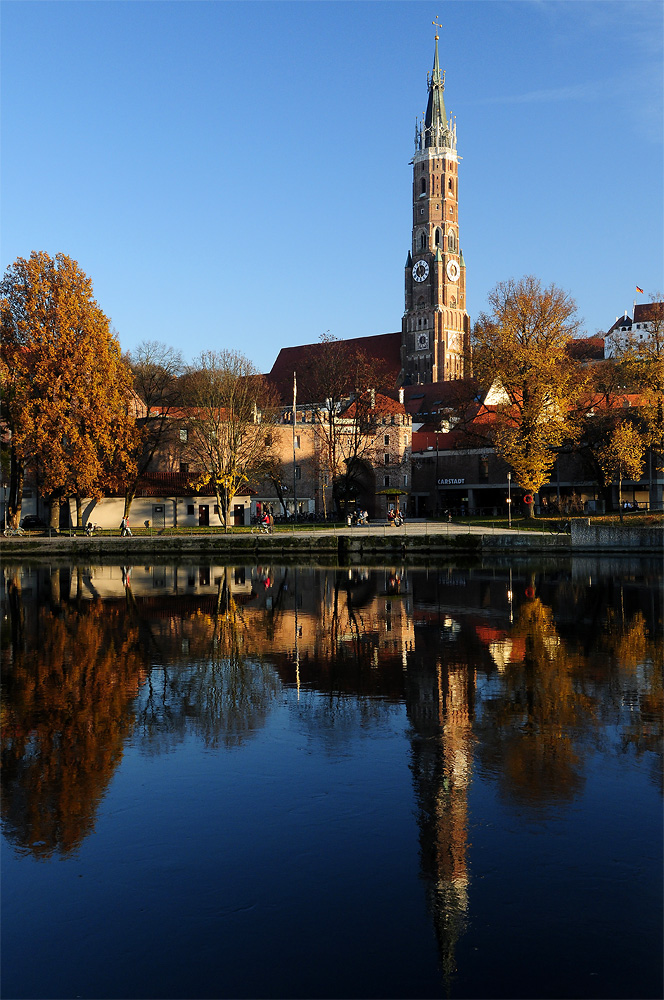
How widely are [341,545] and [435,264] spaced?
3768 inches

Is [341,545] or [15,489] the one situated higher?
[15,489]

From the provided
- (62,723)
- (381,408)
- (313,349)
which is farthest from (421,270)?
(62,723)

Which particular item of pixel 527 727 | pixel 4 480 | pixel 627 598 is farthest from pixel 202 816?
pixel 4 480

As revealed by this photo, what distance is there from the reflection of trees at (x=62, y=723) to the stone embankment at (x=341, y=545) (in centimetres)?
→ 2744

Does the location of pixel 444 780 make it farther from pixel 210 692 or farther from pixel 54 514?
pixel 54 514

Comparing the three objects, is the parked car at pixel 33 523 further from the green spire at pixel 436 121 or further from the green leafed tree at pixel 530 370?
the green spire at pixel 436 121

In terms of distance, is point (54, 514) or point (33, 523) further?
point (33, 523)

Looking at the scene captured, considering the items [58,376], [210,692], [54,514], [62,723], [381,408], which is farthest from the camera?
[381,408]

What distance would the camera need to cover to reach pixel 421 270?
454 feet

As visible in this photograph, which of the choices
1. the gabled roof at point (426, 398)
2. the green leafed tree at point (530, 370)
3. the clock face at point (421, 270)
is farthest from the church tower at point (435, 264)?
the green leafed tree at point (530, 370)

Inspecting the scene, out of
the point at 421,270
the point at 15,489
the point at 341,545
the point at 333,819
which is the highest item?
the point at 421,270

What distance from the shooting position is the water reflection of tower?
7526 mm

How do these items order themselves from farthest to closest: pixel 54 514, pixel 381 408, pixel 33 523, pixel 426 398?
1. pixel 426 398
2. pixel 381 408
3. pixel 33 523
4. pixel 54 514

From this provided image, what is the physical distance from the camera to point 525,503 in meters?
61.5
